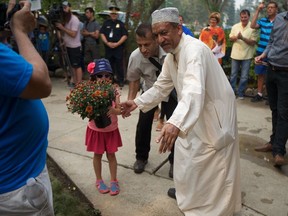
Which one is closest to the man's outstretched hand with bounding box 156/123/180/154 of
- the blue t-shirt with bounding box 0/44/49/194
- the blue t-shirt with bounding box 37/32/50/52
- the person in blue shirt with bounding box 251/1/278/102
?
the blue t-shirt with bounding box 0/44/49/194

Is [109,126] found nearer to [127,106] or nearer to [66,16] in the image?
[127,106]

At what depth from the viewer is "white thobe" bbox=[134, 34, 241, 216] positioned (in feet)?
7.82

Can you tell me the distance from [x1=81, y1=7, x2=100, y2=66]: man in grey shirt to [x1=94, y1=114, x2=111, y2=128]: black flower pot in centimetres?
604

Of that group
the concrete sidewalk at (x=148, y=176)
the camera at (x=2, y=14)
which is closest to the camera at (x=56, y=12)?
→ the concrete sidewalk at (x=148, y=176)

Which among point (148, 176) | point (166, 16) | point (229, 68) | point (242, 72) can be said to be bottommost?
point (148, 176)

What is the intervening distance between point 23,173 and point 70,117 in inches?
169

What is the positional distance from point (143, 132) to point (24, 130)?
2.27 metres

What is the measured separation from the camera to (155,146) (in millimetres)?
4480

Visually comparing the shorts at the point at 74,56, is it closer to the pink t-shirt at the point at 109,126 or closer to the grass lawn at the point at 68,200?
the grass lawn at the point at 68,200

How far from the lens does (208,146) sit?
249cm

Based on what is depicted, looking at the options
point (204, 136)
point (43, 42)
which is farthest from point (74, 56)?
point (204, 136)

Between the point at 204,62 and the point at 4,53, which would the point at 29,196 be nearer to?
the point at 4,53

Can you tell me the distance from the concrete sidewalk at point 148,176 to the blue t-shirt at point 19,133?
5.09 ft

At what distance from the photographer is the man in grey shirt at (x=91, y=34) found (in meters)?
8.65
